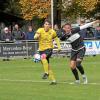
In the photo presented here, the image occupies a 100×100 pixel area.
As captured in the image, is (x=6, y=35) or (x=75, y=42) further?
(x=6, y=35)

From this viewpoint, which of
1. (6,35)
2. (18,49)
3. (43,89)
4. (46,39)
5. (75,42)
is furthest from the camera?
(6,35)

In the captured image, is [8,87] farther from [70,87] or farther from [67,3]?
[67,3]

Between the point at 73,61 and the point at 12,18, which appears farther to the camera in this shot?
the point at 12,18

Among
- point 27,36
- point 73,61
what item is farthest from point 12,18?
point 73,61

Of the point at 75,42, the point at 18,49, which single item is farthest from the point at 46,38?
the point at 18,49

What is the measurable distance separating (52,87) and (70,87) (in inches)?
21.5

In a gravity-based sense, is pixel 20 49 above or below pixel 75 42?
below

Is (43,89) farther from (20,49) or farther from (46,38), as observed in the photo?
(20,49)

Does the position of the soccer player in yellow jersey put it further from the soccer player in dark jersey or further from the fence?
the fence

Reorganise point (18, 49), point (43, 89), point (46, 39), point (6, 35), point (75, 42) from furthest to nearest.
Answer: point (6, 35) → point (18, 49) → point (46, 39) → point (75, 42) → point (43, 89)

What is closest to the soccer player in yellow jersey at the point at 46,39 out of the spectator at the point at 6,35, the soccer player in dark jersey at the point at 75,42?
the soccer player in dark jersey at the point at 75,42

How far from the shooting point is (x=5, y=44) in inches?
1212

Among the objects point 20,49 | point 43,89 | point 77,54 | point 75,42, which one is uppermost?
point 75,42

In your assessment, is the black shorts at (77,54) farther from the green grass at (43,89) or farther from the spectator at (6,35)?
the spectator at (6,35)
